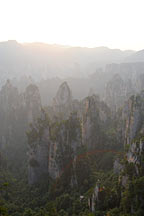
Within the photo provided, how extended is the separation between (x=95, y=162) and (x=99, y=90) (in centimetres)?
9382

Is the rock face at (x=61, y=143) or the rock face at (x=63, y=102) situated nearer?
the rock face at (x=61, y=143)

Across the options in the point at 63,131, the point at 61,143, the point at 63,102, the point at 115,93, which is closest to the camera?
the point at 61,143

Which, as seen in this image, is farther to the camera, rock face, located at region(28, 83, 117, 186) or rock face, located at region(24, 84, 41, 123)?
rock face, located at region(24, 84, 41, 123)

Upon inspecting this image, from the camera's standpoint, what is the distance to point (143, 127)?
46.1 meters

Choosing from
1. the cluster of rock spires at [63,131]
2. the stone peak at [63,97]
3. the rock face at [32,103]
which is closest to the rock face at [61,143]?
the cluster of rock spires at [63,131]

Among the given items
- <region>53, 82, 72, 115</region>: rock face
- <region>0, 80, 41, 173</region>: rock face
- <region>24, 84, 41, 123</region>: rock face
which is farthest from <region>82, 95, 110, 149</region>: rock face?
<region>24, 84, 41, 123</region>: rock face

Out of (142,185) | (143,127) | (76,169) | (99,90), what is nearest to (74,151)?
(76,169)

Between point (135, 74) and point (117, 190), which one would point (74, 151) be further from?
point (135, 74)

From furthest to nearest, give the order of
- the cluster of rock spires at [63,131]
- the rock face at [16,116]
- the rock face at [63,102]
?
the rock face at [63,102]
the rock face at [16,116]
the cluster of rock spires at [63,131]

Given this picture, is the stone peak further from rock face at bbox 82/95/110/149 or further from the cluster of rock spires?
rock face at bbox 82/95/110/149

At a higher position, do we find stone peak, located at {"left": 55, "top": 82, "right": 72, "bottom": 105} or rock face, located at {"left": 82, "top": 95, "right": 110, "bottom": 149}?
stone peak, located at {"left": 55, "top": 82, "right": 72, "bottom": 105}

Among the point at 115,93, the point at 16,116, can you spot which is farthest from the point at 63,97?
the point at 115,93

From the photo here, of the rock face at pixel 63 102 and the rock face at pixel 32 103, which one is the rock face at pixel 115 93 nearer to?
the rock face at pixel 63 102

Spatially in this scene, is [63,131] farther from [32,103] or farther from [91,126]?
[32,103]
